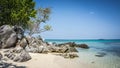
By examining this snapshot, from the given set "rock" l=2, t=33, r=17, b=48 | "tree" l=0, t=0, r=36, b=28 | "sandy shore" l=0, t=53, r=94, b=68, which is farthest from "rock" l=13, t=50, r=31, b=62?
"tree" l=0, t=0, r=36, b=28

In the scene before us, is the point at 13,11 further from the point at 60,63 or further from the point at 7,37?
the point at 60,63

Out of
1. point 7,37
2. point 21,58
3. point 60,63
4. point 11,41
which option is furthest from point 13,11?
point 60,63

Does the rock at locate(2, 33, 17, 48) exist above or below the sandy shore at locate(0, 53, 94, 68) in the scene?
above

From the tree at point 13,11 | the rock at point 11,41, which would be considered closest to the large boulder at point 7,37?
the rock at point 11,41

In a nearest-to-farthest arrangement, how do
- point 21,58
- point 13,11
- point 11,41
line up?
1. point 21,58
2. point 11,41
3. point 13,11

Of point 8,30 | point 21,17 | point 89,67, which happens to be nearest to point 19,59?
point 89,67

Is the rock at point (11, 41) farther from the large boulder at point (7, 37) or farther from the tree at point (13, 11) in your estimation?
the tree at point (13, 11)

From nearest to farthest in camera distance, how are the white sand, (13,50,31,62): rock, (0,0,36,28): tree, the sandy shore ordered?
the sandy shore
the white sand
(13,50,31,62): rock
(0,0,36,28): tree

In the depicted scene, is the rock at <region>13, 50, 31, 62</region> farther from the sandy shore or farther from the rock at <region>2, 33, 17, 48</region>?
the rock at <region>2, 33, 17, 48</region>

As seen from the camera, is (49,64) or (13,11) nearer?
(49,64)

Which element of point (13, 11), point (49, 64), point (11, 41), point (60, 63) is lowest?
point (60, 63)

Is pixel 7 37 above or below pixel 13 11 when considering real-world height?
below

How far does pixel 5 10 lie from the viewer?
757 inches

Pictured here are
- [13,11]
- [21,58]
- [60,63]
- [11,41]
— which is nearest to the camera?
[21,58]
